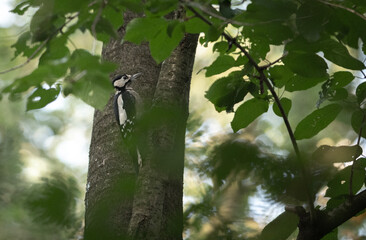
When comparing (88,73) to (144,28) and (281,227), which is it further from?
(281,227)

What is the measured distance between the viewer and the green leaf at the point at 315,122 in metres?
1.49

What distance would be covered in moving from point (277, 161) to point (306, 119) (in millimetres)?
733

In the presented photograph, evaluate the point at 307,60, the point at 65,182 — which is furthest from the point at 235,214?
the point at 307,60

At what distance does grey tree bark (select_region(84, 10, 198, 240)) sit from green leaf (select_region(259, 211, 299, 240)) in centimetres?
18

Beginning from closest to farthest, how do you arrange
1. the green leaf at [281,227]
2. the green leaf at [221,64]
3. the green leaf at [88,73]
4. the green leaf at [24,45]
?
the green leaf at [281,227] → the green leaf at [88,73] → the green leaf at [24,45] → the green leaf at [221,64]

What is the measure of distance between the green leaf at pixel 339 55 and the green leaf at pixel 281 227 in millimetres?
526

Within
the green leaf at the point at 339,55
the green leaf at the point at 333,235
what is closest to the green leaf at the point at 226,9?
the green leaf at the point at 339,55

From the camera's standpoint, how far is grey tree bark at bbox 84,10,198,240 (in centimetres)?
82

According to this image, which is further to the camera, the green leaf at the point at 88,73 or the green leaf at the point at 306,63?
the green leaf at the point at 306,63

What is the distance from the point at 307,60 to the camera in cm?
154

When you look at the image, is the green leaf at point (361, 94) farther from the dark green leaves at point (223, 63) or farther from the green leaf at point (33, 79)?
the green leaf at point (33, 79)

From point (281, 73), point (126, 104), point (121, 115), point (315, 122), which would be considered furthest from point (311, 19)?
point (126, 104)

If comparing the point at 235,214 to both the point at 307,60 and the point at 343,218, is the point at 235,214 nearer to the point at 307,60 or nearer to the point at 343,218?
the point at 343,218

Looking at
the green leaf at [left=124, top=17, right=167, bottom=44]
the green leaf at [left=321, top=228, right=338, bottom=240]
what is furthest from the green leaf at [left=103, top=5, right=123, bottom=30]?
the green leaf at [left=321, top=228, right=338, bottom=240]
